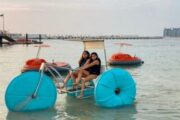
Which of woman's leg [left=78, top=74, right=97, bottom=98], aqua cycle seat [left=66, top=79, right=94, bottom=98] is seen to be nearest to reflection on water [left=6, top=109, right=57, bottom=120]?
woman's leg [left=78, top=74, right=97, bottom=98]

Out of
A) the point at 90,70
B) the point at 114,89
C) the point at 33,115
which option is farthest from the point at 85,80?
the point at 33,115

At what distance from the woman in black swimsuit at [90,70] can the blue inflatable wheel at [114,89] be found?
0.74 metres

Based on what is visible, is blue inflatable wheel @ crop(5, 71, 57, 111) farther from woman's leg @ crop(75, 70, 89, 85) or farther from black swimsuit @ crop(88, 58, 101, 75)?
black swimsuit @ crop(88, 58, 101, 75)

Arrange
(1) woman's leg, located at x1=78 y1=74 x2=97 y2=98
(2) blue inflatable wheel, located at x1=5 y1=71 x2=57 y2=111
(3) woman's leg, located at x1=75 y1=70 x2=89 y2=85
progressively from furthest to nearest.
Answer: (3) woman's leg, located at x1=75 y1=70 x2=89 y2=85 → (1) woman's leg, located at x1=78 y1=74 x2=97 y2=98 → (2) blue inflatable wheel, located at x1=5 y1=71 x2=57 y2=111

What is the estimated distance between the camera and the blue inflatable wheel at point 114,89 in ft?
41.8

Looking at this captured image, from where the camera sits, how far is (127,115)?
39.6 ft

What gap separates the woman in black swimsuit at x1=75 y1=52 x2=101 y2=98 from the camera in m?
Answer: 13.5

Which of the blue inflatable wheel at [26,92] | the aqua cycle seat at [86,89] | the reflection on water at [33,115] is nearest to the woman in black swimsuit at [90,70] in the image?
the aqua cycle seat at [86,89]

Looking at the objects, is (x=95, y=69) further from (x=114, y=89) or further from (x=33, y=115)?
(x=33, y=115)

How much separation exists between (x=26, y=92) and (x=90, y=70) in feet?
8.07

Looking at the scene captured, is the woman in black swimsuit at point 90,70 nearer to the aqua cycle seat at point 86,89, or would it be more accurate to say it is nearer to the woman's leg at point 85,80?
the woman's leg at point 85,80

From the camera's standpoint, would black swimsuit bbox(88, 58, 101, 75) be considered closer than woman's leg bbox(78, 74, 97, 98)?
No

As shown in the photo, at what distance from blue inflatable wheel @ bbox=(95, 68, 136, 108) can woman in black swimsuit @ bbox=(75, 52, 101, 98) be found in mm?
743

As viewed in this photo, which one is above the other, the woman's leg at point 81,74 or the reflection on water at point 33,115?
the woman's leg at point 81,74
